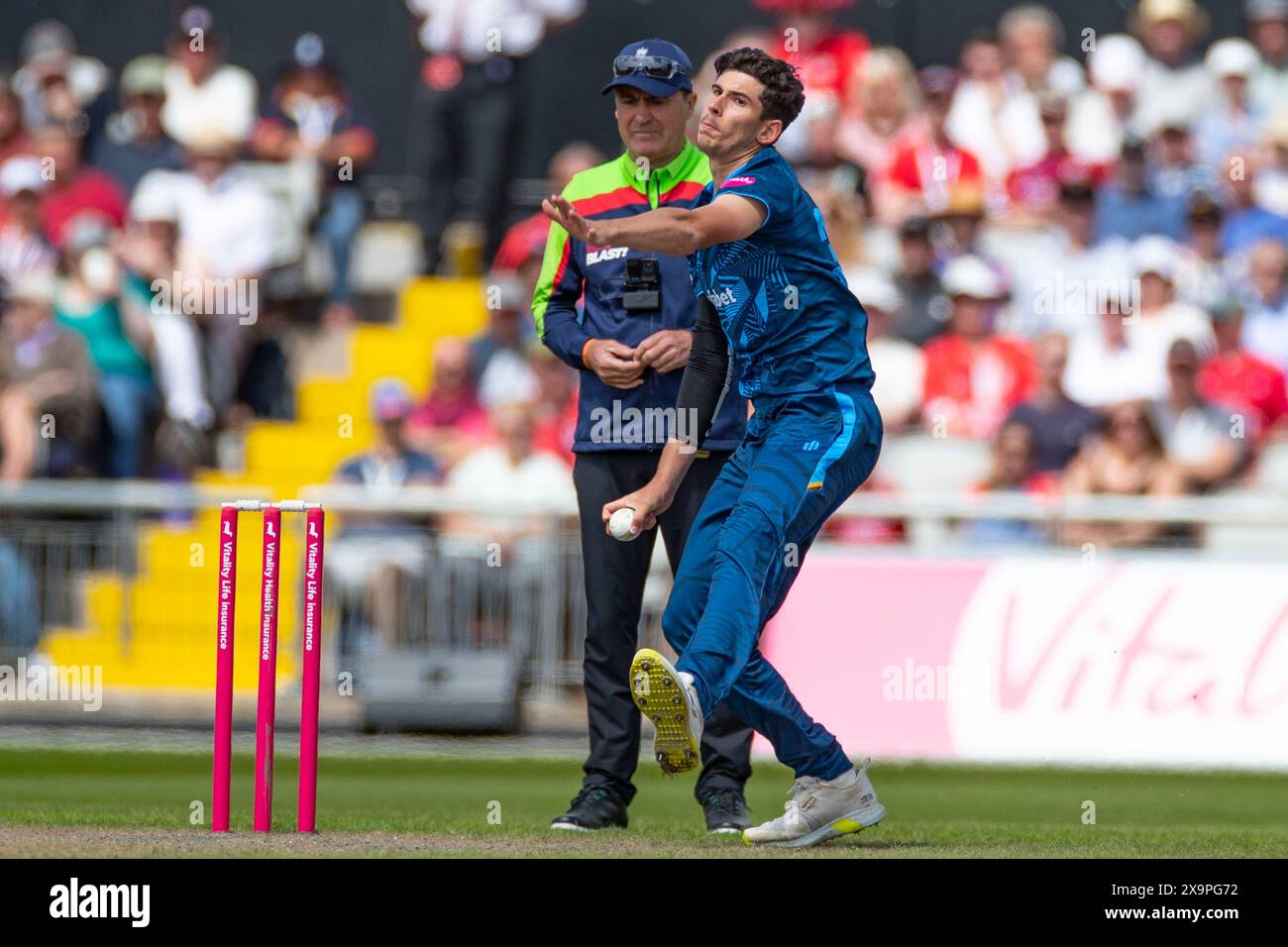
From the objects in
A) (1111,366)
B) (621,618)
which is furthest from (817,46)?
(621,618)

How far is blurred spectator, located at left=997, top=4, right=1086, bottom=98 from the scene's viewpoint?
16438 millimetres

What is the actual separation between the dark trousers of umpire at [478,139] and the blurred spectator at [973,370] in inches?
148

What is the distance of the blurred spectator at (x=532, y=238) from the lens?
15711 mm

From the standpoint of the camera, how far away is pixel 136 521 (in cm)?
1320

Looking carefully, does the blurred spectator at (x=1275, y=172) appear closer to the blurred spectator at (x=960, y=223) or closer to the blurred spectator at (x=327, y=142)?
the blurred spectator at (x=960, y=223)

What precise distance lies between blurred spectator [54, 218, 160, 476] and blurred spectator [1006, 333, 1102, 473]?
5.85 meters

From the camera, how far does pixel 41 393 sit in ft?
47.7

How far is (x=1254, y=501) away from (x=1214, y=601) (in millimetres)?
979

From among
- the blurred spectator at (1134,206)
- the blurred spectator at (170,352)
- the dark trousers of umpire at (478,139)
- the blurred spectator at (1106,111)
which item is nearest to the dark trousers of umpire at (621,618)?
the blurred spectator at (170,352)

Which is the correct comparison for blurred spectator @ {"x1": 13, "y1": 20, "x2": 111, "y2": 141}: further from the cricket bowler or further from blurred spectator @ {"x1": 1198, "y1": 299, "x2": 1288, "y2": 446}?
the cricket bowler

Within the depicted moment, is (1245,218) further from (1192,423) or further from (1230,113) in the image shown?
(1192,423)

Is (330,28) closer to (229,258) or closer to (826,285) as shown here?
(229,258)

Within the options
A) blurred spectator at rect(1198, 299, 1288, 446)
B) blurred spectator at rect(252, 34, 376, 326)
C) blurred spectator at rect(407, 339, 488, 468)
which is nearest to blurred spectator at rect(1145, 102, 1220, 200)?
blurred spectator at rect(1198, 299, 1288, 446)

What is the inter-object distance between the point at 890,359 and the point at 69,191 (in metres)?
6.63
